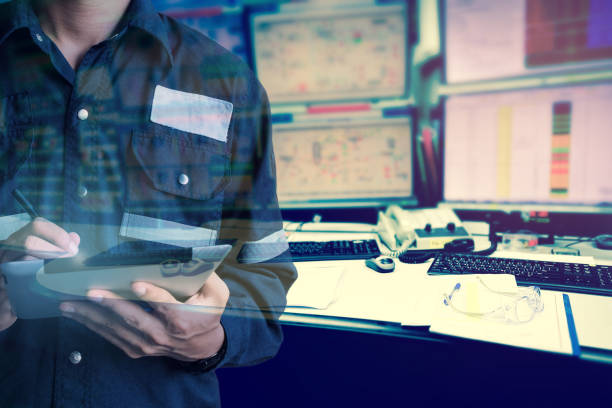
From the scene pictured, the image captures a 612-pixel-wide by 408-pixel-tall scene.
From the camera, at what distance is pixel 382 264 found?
1.04 m

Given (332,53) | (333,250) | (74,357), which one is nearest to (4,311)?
(74,357)

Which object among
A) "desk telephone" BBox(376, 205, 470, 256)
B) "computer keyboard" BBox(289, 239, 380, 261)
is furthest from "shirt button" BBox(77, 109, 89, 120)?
"desk telephone" BBox(376, 205, 470, 256)

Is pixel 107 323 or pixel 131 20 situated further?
pixel 131 20

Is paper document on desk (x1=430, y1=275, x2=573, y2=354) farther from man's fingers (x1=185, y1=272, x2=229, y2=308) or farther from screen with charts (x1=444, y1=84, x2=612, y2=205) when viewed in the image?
screen with charts (x1=444, y1=84, x2=612, y2=205)

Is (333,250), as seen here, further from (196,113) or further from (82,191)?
(82,191)

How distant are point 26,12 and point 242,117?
40 cm

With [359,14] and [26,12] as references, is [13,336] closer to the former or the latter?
[26,12]

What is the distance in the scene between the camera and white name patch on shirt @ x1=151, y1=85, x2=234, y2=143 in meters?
0.77

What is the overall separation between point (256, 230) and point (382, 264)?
15.3 inches

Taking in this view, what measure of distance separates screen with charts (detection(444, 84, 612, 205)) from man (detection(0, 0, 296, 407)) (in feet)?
2.42

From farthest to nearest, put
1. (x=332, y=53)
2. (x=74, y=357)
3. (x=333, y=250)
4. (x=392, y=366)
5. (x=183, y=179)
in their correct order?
(x=332, y=53) < (x=333, y=250) < (x=392, y=366) < (x=183, y=179) < (x=74, y=357)

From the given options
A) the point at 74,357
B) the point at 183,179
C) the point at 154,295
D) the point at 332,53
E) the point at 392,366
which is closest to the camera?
the point at 154,295

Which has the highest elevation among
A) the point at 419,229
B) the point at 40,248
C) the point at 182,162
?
the point at 182,162

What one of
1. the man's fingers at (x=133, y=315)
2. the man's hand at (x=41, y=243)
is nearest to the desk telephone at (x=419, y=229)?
the man's fingers at (x=133, y=315)
